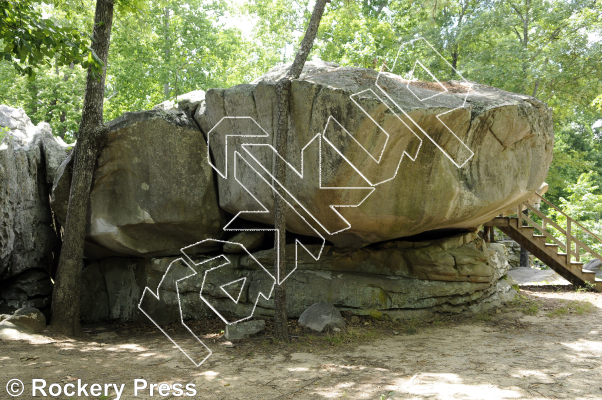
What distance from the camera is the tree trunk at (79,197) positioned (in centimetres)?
838

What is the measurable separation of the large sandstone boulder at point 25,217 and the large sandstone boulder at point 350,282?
209cm

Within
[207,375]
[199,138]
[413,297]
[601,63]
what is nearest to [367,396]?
[207,375]

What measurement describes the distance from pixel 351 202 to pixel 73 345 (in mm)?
5266

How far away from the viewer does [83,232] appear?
28.0ft

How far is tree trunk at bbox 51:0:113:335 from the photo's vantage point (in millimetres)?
8375

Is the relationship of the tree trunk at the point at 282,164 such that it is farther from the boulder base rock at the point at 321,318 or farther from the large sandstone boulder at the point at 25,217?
the large sandstone boulder at the point at 25,217

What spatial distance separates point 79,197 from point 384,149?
571 cm

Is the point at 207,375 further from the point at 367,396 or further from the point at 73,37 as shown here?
the point at 73,37

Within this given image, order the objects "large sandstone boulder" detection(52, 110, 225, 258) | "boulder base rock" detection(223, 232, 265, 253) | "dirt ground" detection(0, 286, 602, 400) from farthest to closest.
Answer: "boulder base rock" detection(223, 232, 265, 253) → "large sandstone boulder" detection(52, 110, 225, 258) → "dirt ground" detection(0, 286, 602, 400)

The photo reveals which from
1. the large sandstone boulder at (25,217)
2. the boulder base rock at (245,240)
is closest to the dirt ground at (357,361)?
the boulder base rock at (245,240)

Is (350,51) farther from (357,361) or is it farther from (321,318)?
(357,361)

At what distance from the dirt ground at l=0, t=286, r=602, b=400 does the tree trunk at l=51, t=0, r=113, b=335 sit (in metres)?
0.67

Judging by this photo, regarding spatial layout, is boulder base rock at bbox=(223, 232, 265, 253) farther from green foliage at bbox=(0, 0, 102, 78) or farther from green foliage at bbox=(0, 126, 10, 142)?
green foliage at bbox=(0, 126, 10, 142)

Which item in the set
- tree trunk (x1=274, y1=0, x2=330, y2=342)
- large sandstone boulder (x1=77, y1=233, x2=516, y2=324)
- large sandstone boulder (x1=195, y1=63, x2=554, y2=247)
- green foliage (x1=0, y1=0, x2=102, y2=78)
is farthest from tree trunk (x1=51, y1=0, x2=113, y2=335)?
tree trunk (x1=274, y1=0, x2=330, y2=342)
